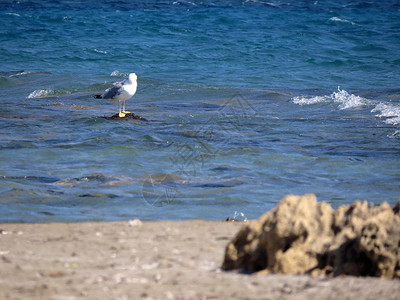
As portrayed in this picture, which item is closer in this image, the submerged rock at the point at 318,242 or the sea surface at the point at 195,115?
the submerged rock at the point at 318,242

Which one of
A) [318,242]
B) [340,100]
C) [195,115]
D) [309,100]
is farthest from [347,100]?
[318,242]

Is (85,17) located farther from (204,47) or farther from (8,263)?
(8,263)

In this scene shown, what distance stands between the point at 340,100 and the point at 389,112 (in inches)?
83.4

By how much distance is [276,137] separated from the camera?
33.9 ft

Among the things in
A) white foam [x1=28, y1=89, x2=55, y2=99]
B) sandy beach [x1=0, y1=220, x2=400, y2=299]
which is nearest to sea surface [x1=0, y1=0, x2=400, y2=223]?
white foam [x1=28, y1=89, x2=55, y2=99]

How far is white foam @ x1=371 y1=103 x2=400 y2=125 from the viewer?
38.9 feet

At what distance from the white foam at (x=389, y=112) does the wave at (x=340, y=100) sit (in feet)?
1.98

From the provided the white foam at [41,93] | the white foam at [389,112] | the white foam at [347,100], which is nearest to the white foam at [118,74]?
the white foam at [41,93]

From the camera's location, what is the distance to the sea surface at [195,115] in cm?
686

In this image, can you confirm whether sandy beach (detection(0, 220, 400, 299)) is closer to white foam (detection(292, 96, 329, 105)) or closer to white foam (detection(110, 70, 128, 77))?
white foam (detection(292, 96, 329, 105))

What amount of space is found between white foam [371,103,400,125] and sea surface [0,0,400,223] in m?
0.06

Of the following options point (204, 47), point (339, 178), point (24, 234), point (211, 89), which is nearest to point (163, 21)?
point (204, 47)

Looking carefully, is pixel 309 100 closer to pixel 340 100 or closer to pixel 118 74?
pixel 340 100

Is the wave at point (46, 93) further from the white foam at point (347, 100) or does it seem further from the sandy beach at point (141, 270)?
the sandy beach at point (141, 270)
